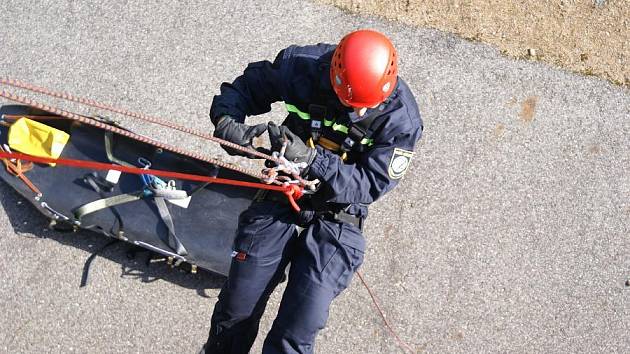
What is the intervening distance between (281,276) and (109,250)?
151cm

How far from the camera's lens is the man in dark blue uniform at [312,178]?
10.4 feet

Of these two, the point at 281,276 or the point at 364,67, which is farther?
the point at 281,276

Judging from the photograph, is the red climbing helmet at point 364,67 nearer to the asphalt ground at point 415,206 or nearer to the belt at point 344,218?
the belt at point 344,218

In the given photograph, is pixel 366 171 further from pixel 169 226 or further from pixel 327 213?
pixel 169 226

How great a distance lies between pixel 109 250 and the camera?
4.44 metres

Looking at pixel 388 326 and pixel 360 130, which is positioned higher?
pixel 360 130

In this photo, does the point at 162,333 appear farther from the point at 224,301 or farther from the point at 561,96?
the point at 561,96

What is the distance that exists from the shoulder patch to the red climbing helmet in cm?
34

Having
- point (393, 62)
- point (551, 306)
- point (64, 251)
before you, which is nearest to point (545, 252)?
point (551, 306)

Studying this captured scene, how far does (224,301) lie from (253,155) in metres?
0.92

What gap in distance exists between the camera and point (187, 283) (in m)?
4.43

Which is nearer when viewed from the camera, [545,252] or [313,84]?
[313,84]

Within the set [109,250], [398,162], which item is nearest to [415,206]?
[398,162]

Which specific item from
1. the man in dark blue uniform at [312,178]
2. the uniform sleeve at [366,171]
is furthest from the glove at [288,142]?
the uniform sleeve at [366,171]
